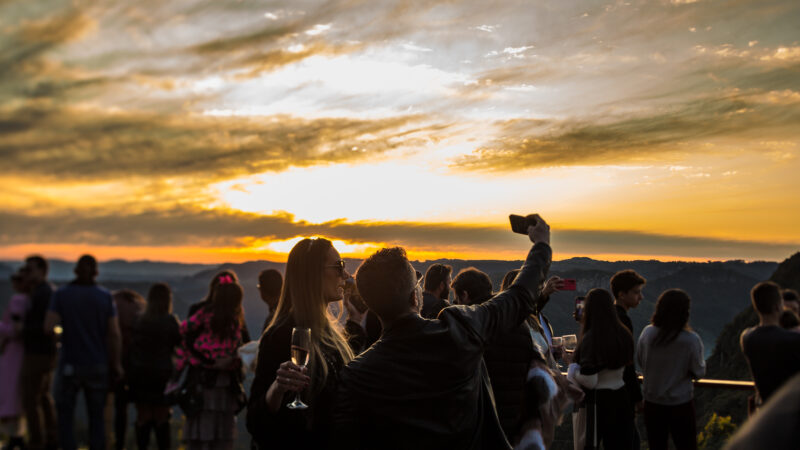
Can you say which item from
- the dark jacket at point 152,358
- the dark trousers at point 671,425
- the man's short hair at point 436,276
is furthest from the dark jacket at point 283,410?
the dark jacket at point 152,358

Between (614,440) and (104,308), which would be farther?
(104,308)

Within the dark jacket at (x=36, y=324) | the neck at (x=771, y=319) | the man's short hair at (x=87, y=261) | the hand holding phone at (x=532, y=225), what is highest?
→ the hand holding phone at (x=532, y=225)

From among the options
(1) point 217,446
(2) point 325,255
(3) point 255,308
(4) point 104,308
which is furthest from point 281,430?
(3) point 255,308

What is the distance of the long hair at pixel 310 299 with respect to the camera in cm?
299

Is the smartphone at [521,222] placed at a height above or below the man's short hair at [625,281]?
above

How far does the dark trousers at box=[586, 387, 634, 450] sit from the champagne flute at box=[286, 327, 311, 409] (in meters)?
3.85

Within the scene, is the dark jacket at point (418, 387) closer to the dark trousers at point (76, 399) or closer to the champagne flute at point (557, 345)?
the champagne flute at point (557, 345)

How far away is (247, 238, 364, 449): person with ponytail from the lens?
8.71 ft

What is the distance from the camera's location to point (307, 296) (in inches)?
122

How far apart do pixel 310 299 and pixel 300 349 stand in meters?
0.41

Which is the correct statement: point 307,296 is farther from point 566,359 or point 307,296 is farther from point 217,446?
point 217,446

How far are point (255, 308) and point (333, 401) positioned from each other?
108930mm

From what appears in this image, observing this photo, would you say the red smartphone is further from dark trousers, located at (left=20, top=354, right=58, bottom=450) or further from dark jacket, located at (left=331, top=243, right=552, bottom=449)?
dark trousers, located at (left=20, top=354, right=58, bottom=450)

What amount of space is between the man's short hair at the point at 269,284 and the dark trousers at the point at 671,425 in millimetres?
3722
